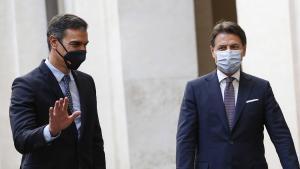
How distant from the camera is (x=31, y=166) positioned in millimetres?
4367

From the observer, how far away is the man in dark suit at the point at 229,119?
4.84 meters

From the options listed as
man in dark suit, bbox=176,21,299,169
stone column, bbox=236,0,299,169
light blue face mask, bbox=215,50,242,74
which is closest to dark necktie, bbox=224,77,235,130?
man in dark suit, bbox=176,21,299,169

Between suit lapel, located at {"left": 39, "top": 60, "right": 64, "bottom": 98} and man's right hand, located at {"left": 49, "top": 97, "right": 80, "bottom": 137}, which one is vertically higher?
suit lapel, located at {"left": 39, "top": 60, "right": 64, "bottom": 98}

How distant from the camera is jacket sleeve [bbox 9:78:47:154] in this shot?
411 cm

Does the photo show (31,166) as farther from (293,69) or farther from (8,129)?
(8,129)

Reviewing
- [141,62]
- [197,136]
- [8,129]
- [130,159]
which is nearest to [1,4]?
[8,129]

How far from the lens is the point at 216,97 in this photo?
4949 mm

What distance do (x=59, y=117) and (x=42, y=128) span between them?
0.60ft

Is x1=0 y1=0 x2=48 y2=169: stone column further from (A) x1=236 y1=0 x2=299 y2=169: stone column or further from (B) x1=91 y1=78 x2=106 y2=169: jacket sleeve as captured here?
(B) x1=91 y1=78 x2=106 y2=169: jacket sleeve

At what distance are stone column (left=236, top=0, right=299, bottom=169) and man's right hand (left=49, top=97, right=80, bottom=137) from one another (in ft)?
10.8

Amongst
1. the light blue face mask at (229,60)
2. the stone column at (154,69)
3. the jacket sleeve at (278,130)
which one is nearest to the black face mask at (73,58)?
the light blue face mask at (229,60)

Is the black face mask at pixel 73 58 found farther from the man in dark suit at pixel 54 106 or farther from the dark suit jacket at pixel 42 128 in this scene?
the dark suit jacket at pixel 42 128

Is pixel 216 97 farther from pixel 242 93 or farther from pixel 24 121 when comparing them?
pixel 24 121

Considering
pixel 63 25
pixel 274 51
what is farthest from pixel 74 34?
pixel 274 51
